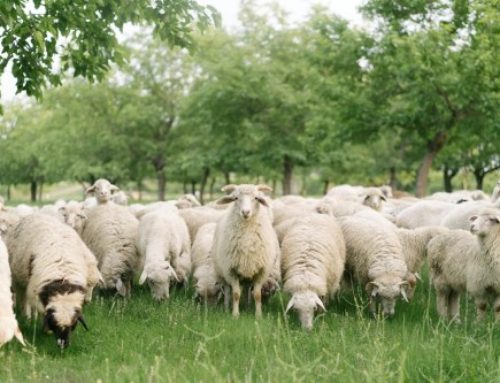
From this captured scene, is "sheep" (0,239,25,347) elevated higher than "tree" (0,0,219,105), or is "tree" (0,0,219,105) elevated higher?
"tree" (0,0,219,105)

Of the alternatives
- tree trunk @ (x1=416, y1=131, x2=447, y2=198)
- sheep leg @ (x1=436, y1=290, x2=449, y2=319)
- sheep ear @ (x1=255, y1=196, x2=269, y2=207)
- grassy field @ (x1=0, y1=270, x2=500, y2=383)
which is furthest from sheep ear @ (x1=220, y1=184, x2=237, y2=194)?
tree trunk @ (x1=416, y1=131, x2=447, y2=198)

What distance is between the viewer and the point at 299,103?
31203 millimetres

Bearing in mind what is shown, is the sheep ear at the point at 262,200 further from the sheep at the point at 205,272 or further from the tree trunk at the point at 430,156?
the tree trunk at the point at 430,156

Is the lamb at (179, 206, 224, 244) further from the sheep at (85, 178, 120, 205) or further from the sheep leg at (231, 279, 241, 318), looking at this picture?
the sheep leg at (231, 279, 241, 318)

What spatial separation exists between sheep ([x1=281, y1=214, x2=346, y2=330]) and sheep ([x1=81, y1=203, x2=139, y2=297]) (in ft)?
7.67

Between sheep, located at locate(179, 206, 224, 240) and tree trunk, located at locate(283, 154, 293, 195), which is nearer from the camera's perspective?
sheep, located at locate(179, 206, 224, 240)

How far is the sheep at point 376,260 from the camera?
7.82m

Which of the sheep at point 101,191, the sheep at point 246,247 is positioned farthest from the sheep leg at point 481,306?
the sheep at point 101,191

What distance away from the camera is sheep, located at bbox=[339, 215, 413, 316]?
25.7ft

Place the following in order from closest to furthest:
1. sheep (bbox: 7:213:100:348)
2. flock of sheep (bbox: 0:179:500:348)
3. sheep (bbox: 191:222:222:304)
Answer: sheep (bbox: 7:213:100:348)
flock of sheep (bbox: 0:179:500:348)
sheep (bbox: 191:222:222:304)

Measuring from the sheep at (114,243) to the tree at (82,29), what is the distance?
7.03ft

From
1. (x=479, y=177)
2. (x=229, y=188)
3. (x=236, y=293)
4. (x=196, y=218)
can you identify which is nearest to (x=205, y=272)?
(x=236, y=293)

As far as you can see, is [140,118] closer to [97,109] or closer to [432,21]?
[97,109]

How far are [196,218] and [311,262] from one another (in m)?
3.95
